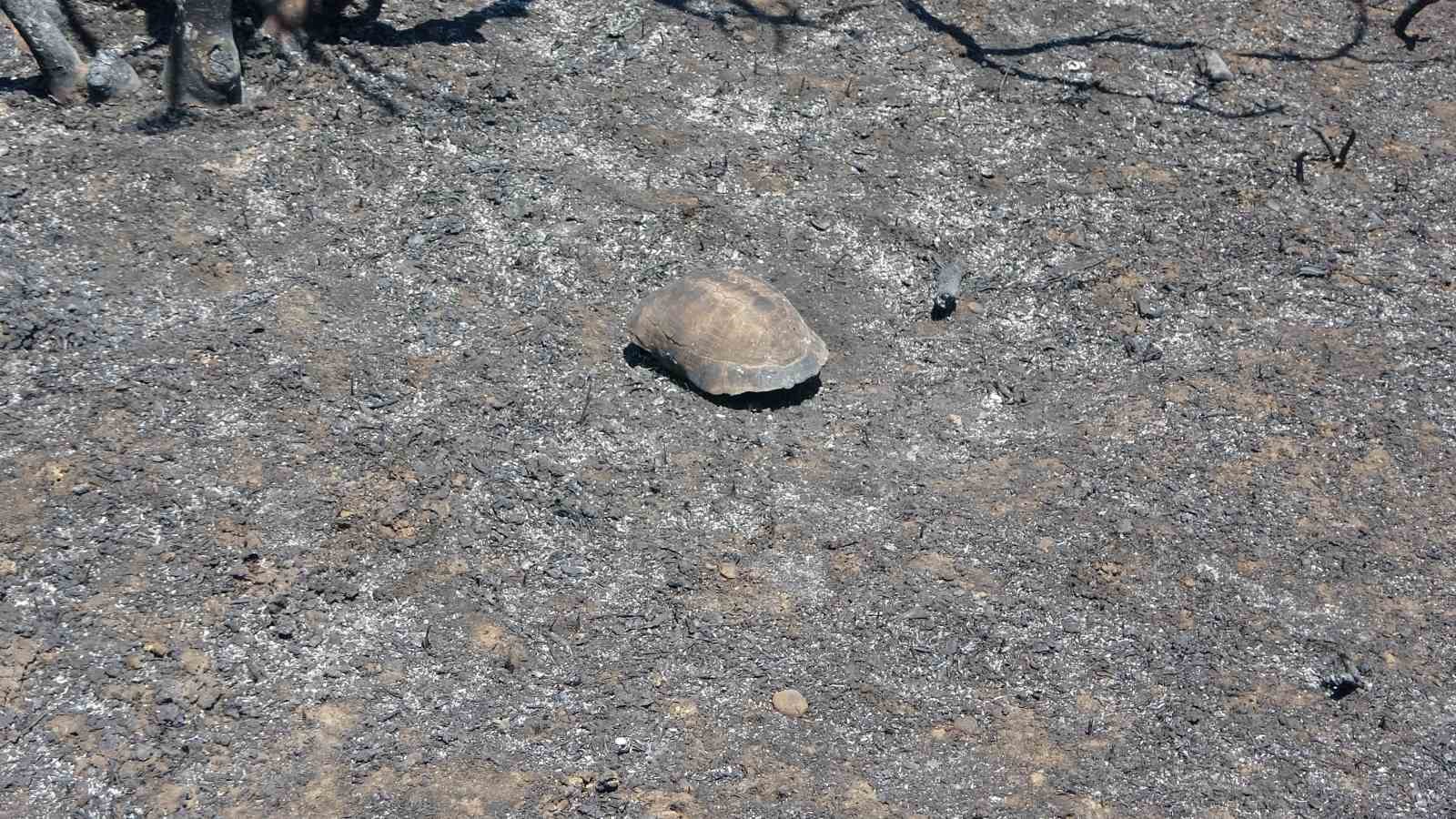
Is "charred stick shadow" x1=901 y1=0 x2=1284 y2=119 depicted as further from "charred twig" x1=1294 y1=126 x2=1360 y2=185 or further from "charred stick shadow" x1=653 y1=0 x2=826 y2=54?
"charred stick shadow" x1=653 y1=0 x2=826 y2=54

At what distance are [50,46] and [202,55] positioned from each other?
0.75 meters

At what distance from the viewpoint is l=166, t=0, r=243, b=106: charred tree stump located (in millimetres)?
6113

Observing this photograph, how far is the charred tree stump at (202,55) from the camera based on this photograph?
6113 millimetres

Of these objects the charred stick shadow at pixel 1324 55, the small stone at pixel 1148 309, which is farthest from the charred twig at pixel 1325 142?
the small stone at pixel 1148 309

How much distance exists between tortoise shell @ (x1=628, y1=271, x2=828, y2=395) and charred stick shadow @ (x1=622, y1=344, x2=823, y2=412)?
0.10 meters

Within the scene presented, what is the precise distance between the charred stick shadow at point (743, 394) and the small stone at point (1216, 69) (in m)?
3.96

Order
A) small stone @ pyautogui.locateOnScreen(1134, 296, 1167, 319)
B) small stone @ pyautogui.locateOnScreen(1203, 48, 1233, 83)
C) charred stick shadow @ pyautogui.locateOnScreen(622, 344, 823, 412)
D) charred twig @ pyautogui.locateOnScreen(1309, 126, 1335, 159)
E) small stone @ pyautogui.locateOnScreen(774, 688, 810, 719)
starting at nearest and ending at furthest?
small stone @ pyautogui.locateOnScreen(774, 688, 810, 719), charred stick shadow @ pyautogui.locateOnScreen(622, 344, 823, 412), small stone @ pyautogui.locateOnScreen(1134, 296, 1167, 319), charred twig @ pyautogui.locateOnScreen(1309, 126, 1335, 159), small stone @ pyautogui.locateOnScreen(1203, 48, 1233, 83)

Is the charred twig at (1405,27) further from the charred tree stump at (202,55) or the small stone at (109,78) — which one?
the small stone at (109,78)

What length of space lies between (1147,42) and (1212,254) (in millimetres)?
2141

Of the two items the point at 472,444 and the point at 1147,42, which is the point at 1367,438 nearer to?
the point at 1147,42

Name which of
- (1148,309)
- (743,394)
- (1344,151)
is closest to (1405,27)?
(1344,151)

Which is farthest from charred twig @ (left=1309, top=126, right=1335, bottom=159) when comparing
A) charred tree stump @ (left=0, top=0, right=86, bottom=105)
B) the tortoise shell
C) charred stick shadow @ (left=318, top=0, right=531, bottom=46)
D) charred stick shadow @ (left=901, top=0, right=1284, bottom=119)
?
charred tree stump @ (left=0, top=0, right=86, bottom=105)

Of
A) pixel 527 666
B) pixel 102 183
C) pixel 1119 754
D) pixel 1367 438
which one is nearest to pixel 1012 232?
pixel 1367 438

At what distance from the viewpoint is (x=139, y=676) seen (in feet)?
13.4
